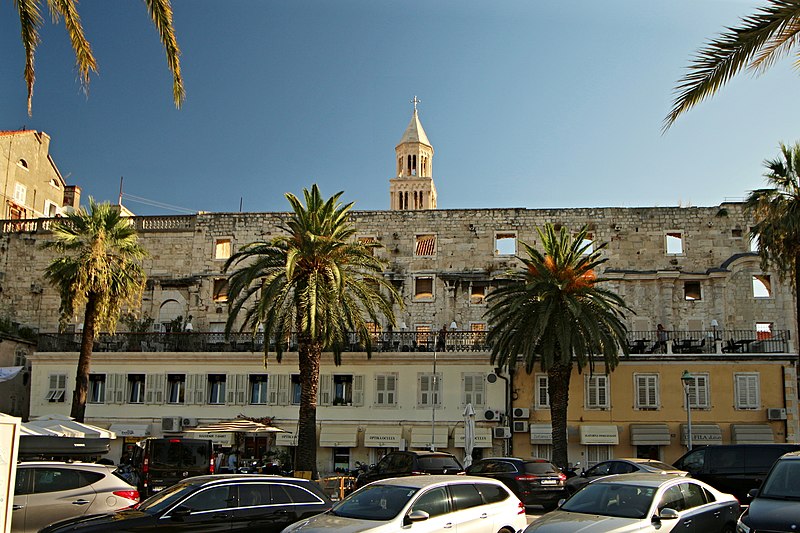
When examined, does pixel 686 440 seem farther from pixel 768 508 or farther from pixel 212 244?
pixel 212 244

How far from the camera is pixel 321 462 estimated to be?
120 feet

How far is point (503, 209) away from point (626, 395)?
13.9 m

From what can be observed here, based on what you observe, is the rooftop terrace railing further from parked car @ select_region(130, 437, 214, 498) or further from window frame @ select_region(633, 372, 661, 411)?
parked car @ select_region(130, 437, 214, 498)

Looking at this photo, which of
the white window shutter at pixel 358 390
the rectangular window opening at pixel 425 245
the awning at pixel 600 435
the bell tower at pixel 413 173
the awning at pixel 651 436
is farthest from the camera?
the bell tower at pixel 413 173

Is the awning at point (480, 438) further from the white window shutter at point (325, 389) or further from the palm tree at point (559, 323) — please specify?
the white window shutter at point (325, 389)

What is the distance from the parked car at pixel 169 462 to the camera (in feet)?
77.3

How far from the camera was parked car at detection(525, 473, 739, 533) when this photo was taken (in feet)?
40.7

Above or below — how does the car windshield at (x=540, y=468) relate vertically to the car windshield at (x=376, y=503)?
below

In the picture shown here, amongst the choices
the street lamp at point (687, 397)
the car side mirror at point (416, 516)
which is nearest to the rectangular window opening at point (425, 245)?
the street lamp at point (687, 397)

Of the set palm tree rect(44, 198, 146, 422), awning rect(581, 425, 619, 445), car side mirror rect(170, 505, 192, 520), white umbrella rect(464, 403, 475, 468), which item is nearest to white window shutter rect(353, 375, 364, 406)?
white umbrella rect(464, 403, 475, 468)

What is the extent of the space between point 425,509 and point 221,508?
3.40m

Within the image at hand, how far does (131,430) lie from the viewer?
1481 inches

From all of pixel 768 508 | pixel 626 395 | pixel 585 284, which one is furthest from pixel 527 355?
pixel 768 508

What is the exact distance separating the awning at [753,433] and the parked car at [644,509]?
21.1 meters
